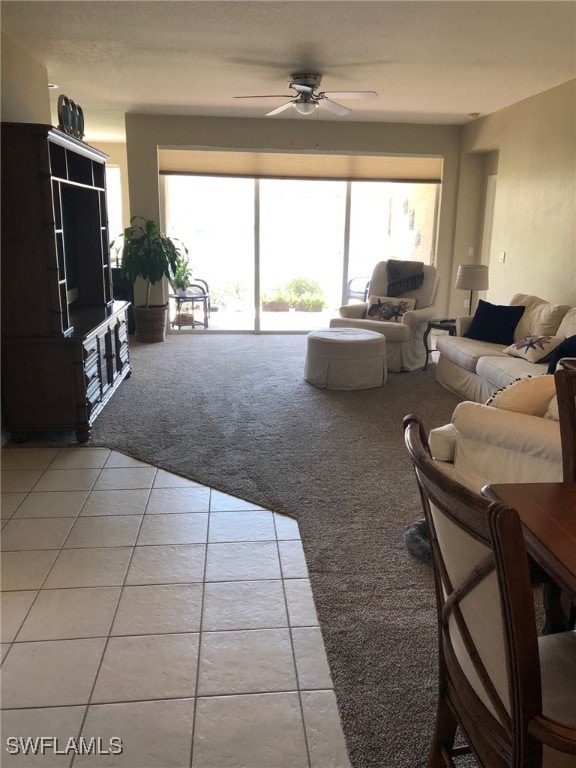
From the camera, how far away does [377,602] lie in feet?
7.63

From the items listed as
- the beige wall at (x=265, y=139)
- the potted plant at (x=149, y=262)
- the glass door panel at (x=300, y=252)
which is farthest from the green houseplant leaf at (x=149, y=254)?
the glass door panel at (x=300, y=252)

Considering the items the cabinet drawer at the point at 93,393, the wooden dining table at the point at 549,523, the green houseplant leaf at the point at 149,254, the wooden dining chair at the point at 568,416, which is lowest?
the cabinet drawer at the point at 93,393

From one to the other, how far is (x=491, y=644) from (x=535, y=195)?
221 inches

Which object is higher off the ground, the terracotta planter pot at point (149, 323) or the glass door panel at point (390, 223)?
the glass door panel at point (390, 223)

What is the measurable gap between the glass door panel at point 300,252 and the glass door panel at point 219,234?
0.20m

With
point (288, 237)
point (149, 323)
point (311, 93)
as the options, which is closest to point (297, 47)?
point (311, 93)

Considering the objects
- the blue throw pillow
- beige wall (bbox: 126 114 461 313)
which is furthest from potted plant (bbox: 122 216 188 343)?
the blue throw pillow

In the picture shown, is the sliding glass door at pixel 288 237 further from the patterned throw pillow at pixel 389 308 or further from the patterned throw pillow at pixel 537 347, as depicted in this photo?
the patterned throw pillow at pixel 537 347

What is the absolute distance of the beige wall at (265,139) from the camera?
7.23 metres

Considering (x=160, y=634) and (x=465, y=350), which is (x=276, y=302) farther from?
(x=160, y=634)

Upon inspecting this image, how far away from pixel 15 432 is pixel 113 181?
692 cm

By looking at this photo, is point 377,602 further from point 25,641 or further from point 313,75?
point 313,75

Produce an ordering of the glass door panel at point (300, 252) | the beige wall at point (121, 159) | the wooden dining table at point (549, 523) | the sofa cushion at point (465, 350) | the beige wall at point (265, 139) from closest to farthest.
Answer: the wooden dining table at point (549, 523)
the sofa cushion at point (465, 350)
the beige wall at point (265, 139)
the glass door panel at point (300, 252)
the beige wall at point (121, 159)

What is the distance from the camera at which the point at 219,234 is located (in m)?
7.91
